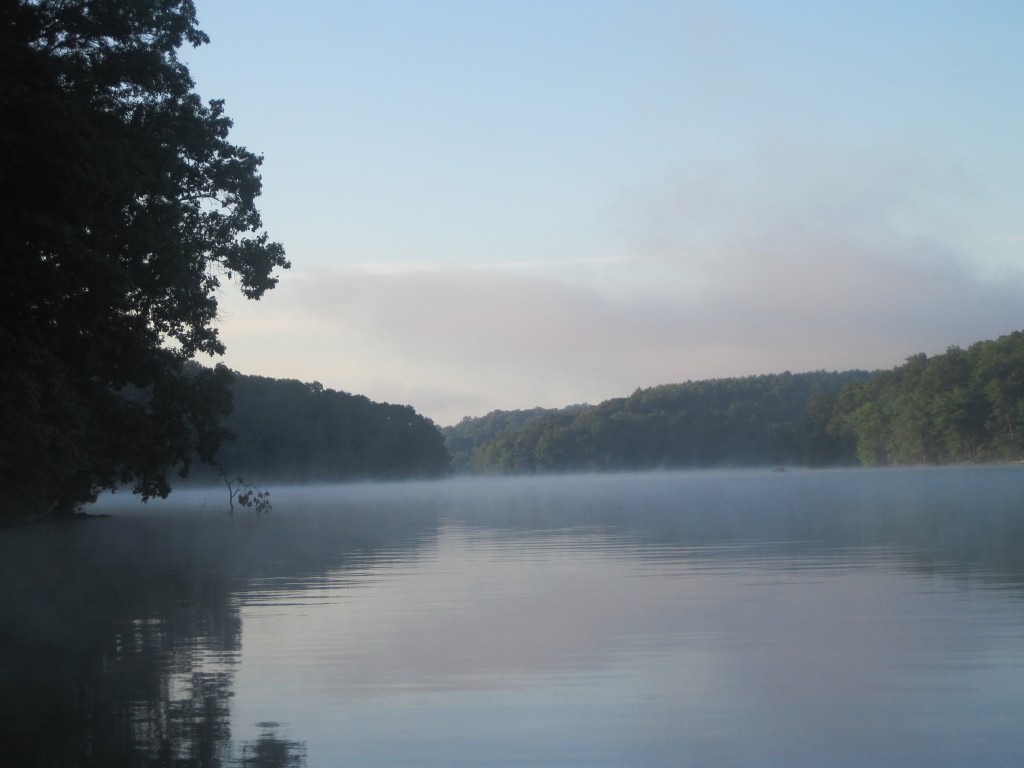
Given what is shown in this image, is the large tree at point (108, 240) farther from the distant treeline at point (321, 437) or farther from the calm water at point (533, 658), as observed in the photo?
the distant treeline at point (321, 437)

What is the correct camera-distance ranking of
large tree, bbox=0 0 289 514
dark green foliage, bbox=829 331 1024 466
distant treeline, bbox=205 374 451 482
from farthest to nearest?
distant treeline, bbox=205 374 451 482 → dark green foliage, bbox=829 331 1024 466 → large tree, bbox=0 0 289 514

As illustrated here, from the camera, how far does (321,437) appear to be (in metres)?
134

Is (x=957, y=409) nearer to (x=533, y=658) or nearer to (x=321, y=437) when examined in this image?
(x=321, y=437)

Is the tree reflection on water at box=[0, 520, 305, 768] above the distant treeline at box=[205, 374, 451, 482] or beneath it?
beneath

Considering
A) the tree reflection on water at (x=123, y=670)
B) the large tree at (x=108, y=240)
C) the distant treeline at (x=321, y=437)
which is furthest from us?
the distant treeline at (x=321, y=437)

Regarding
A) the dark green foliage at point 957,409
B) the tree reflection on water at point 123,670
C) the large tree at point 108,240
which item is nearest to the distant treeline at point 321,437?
the dark green foliage at point 957,409

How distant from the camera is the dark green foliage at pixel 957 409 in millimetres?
114250

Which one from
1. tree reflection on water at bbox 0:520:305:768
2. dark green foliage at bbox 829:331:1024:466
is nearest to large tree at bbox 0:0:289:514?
tree reflection on water at bbox 0:520:305:768

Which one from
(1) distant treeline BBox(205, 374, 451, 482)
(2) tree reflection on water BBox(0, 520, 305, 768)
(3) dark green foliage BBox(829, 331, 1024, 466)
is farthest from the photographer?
(1) distant treeline BBox(205, 374, 451, 482)

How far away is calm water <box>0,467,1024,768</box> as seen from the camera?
753 centimetres

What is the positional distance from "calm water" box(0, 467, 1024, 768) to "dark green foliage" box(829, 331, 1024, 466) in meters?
101

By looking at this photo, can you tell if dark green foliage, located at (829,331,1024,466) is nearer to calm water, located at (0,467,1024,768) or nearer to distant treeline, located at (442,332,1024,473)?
distant treeline, located at (442,332,1024,473)

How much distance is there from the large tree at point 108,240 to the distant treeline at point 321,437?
7738 cm

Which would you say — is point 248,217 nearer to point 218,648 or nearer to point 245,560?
point 245,560
